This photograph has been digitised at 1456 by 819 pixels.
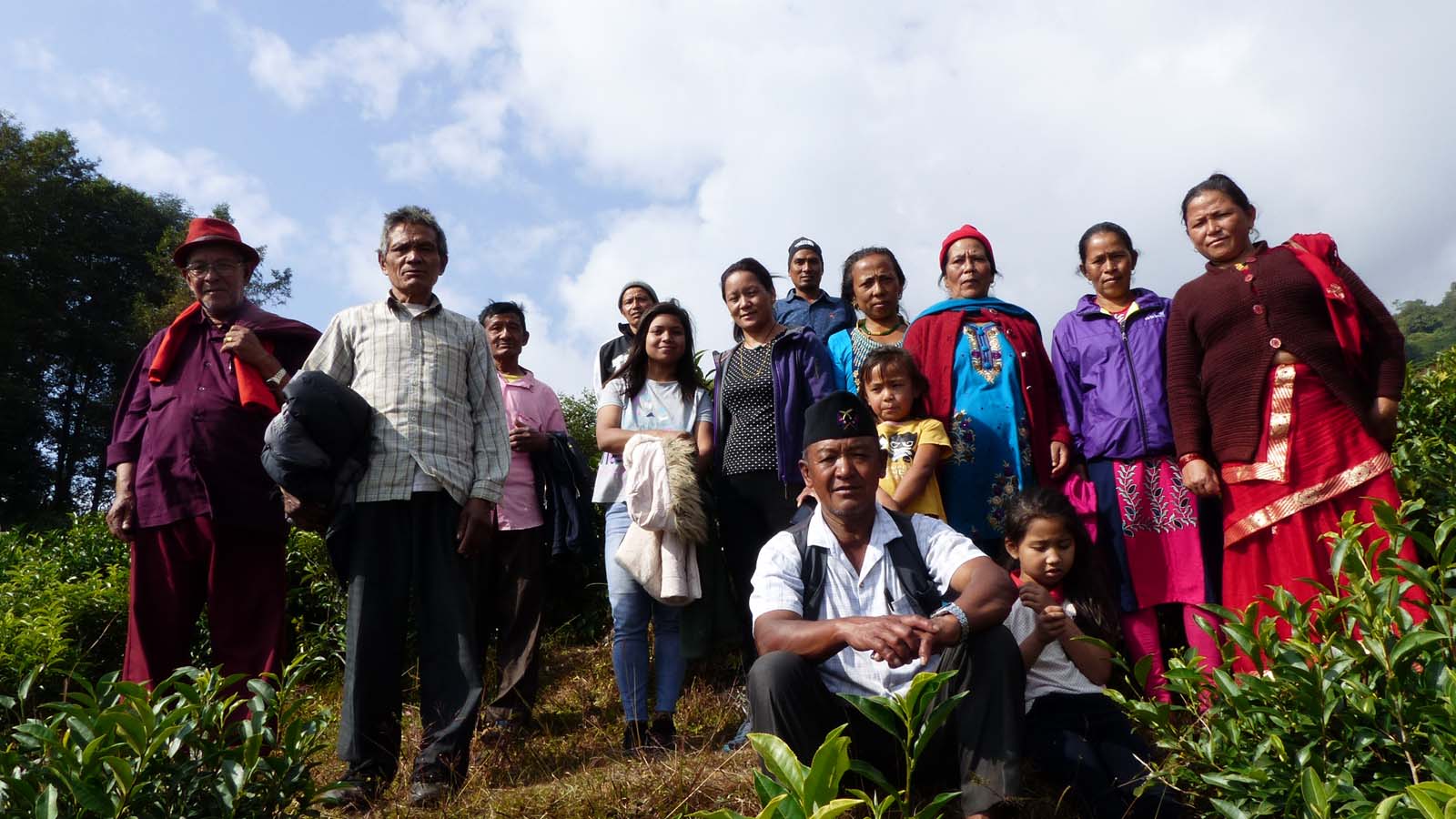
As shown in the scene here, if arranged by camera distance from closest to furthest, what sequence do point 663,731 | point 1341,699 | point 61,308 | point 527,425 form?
point 1341,699, point 663,731, point 527,425, point 61,308

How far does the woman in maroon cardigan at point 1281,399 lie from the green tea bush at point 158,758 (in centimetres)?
324

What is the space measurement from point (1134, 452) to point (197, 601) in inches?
148

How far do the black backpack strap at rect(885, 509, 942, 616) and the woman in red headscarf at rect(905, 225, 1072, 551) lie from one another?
1.12 metres

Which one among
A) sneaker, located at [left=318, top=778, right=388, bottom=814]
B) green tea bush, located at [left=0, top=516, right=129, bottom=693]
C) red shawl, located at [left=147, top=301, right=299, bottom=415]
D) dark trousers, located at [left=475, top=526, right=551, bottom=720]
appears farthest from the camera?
green tea bush, located at [left=0, top=516, right=129, bottom=693]

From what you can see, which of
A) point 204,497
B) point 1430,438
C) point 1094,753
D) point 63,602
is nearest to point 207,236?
point 204,497

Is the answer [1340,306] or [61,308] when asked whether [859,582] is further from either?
[61,308]

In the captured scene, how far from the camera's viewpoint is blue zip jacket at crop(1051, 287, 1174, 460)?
411 centimetres

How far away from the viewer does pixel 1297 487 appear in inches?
145

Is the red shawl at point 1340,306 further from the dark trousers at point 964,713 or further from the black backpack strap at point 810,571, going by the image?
the black backpack strap at point 810,571

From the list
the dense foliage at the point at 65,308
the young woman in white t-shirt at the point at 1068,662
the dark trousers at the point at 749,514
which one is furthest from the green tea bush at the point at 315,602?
the dense foliage at the point at 65,308

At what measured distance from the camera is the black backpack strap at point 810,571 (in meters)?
2.99

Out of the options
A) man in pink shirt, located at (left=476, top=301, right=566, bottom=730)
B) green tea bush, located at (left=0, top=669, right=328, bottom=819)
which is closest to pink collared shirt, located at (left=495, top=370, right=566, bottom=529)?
man in pink shirt, located at (left=476, top=301, right=566, bottom=730)

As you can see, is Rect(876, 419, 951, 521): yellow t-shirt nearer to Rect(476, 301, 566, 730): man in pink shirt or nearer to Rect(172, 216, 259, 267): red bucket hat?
Rect(476, 301, 566, 730): man in pink shirt

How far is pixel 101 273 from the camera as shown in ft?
78.2
